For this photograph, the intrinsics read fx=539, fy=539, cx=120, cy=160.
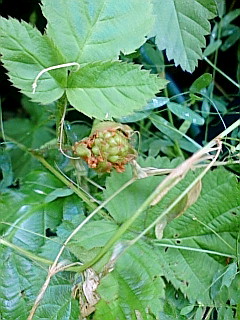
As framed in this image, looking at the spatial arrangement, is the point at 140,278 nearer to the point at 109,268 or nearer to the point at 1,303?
the point at 109,268

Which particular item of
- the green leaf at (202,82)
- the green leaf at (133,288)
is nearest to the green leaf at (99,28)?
the green leaf at (202,82)

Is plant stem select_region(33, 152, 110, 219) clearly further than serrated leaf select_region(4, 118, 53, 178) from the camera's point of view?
No

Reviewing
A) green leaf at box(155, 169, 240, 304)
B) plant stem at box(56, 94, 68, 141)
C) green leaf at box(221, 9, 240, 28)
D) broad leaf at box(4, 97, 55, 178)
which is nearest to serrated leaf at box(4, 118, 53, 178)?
broad leaf at box(4, 97, 55, 178)

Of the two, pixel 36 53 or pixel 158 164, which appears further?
pixel 158 164

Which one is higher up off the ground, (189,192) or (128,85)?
(128,85)

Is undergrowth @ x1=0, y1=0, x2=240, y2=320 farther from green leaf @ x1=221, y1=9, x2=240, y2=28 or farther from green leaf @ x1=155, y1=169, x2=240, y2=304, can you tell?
green leaf @ x1=221, y1=9, x2=240, y2=28

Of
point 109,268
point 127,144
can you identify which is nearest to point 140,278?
point 109,268

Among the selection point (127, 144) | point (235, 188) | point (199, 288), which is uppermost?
point (127, 144)
